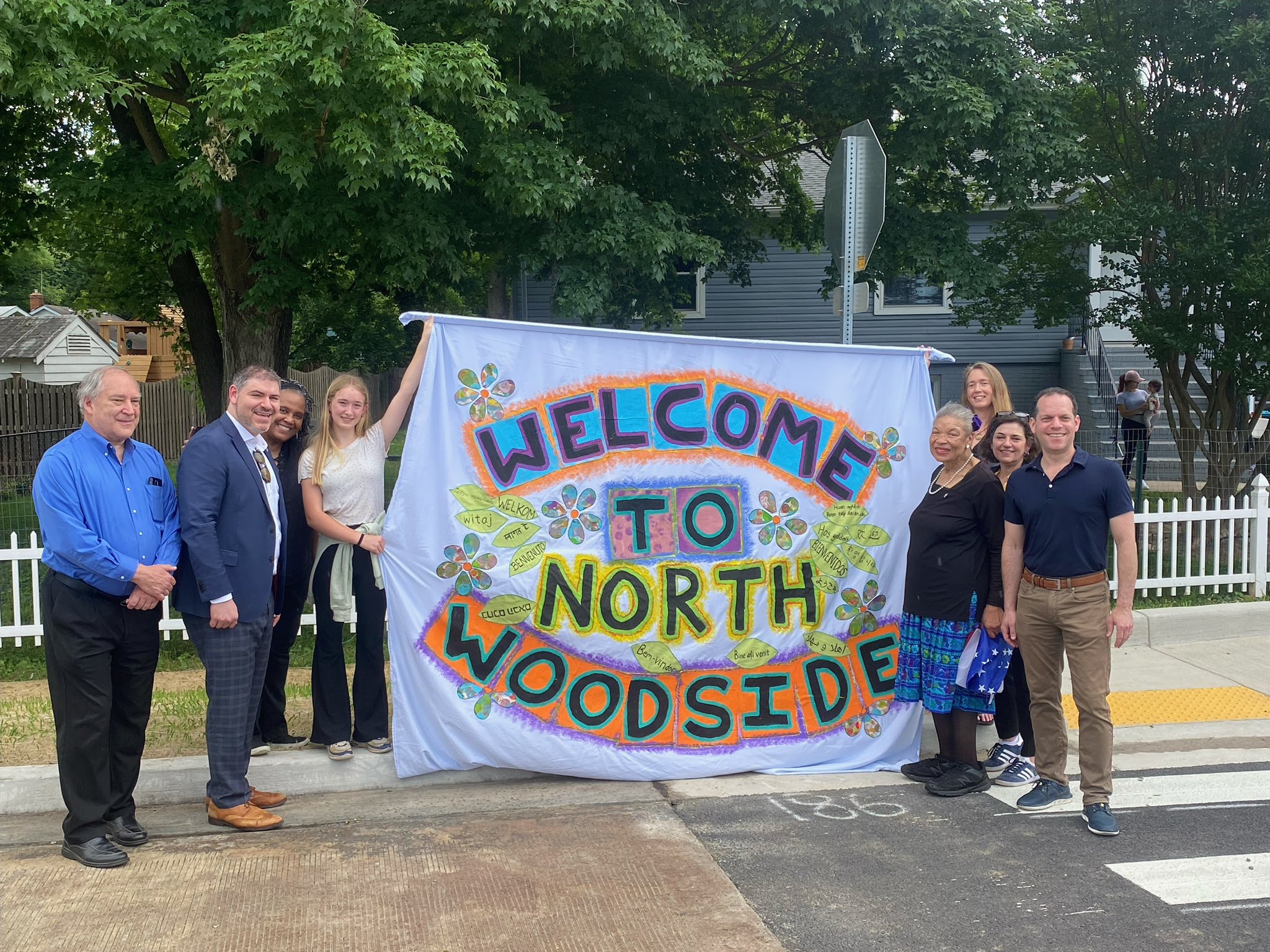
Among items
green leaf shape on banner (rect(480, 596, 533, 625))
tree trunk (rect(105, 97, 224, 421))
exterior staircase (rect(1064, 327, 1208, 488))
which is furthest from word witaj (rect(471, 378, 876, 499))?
exterior staircase (rect(1064, 327, 1208, 488))

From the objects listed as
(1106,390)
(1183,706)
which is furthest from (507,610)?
(1106,390)

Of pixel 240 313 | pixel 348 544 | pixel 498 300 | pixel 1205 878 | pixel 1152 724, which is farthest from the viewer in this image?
pixel 498 300

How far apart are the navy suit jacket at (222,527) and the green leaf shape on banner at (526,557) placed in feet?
3.70

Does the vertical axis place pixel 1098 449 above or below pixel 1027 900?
above

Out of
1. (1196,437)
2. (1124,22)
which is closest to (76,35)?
(1124,22)

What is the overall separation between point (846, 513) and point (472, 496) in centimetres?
191

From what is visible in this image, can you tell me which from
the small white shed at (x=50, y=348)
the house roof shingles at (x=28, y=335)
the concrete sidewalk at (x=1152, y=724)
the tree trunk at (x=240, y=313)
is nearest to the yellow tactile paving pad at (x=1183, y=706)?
the concrete sidewalk at (x=1152, y=724)

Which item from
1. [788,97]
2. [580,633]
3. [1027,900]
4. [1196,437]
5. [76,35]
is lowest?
[1027,900]

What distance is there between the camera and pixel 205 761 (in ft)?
17.7

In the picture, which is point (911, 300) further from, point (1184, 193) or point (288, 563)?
point (288, 563)

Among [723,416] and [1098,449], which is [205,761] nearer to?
[723,416]

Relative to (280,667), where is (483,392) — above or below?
above

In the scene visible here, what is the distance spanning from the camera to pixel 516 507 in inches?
217

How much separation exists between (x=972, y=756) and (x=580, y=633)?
1969 millimetres
